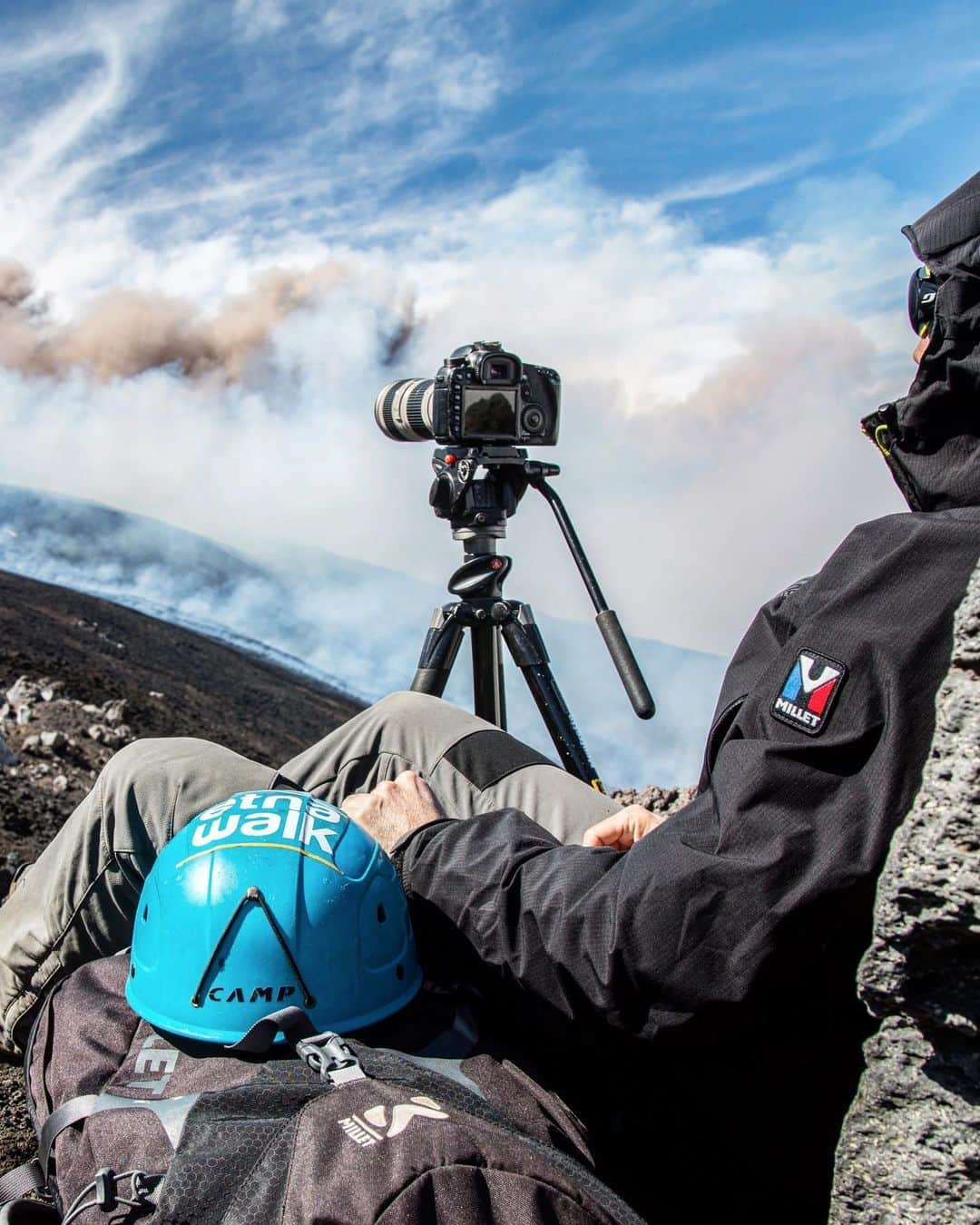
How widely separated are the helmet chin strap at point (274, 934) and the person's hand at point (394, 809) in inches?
15.5

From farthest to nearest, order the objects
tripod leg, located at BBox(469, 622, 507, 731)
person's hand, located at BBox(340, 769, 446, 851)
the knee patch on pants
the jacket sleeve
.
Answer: tripod leg, located at BBox(469, 622, 507, 731) < the knee patch on pants < person's hand, located at BBox(340, 769, 446, 851) < the jacket sleeve

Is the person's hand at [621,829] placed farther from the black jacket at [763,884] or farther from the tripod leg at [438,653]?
the tripod leg at [438,653]

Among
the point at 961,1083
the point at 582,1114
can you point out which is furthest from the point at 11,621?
the point at 961,1083

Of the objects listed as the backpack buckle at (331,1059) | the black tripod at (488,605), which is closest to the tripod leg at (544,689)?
the black tripod at (488,605)

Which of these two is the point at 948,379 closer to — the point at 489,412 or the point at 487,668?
the point at 489,412

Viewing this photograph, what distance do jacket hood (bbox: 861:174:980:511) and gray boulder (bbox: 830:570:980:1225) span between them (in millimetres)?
373

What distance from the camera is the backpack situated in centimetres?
112

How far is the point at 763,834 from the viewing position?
1.35 m

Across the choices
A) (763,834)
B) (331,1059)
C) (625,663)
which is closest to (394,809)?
(331,1059)

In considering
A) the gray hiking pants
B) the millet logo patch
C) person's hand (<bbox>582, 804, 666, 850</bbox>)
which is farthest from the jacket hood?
the gray hiking pants

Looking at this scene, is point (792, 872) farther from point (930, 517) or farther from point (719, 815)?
point (930, 517)

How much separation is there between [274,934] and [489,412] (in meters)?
2.54

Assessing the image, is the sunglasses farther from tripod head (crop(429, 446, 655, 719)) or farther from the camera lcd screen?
the camera lcd screen

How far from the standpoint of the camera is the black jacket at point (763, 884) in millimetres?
1312
